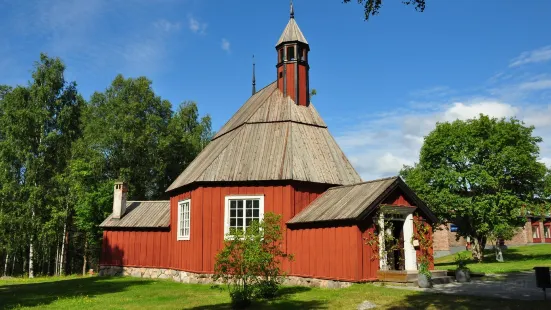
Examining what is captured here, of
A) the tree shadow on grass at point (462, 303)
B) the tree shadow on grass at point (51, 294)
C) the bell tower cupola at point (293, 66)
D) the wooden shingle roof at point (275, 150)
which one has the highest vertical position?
the bell tower cupola at point (293, 66)

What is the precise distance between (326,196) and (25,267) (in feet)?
101

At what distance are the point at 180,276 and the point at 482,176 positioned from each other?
19.0 metres

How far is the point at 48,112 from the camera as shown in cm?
3181

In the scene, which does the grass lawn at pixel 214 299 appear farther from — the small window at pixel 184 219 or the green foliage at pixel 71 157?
the green foliage at pixel 71 157

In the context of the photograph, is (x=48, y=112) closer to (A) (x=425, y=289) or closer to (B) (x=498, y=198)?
(A) (x=425, y=289)

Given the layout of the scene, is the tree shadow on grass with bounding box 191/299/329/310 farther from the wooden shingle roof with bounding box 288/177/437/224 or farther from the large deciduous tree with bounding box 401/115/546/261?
the large deciduous tree with bounding box 401/115/546/261

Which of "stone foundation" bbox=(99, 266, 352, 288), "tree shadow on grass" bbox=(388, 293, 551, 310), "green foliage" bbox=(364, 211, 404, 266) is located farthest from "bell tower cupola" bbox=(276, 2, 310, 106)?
"tree shadow on grass" bbox=(388, 293, 551, 310)

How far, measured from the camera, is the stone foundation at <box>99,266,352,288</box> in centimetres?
1517

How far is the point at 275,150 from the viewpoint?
18609mm

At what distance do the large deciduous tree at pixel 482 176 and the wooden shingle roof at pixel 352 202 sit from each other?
503 inches

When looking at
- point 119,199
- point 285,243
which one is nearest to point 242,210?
point 285,243

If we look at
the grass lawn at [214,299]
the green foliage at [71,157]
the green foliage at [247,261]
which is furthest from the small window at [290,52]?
the green foliage at [71,157]

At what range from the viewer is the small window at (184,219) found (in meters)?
19.2

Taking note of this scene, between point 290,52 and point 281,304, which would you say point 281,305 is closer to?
point 281,304
